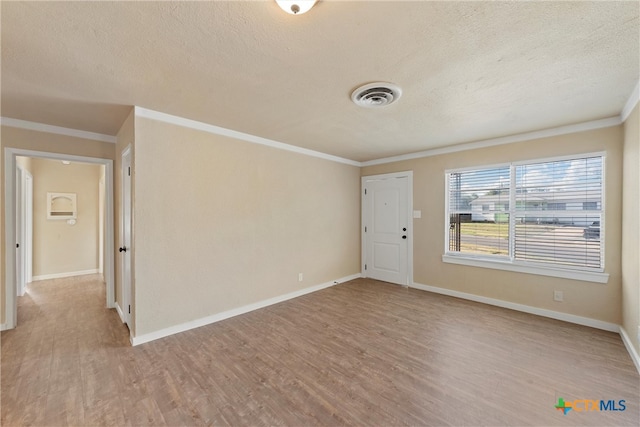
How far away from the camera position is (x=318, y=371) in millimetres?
2232

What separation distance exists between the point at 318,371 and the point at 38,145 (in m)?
4.13

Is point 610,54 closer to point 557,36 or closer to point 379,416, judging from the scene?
point 557,36

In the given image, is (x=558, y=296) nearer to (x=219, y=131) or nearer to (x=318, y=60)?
(x=318, y=60)

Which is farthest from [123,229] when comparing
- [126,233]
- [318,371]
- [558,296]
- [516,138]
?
[558,296]

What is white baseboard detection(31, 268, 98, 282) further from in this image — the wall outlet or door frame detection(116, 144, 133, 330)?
the wall outlet

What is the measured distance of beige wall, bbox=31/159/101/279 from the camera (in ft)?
17.0

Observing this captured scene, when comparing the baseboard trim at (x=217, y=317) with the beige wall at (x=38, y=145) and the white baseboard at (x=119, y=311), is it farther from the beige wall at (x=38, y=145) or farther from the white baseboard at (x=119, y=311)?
the beige wall at (x=38, y=145)

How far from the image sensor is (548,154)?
3379 millimetres

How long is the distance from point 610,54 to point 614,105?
4.27ft

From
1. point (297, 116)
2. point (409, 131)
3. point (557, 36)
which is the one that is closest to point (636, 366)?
point (557, 36)

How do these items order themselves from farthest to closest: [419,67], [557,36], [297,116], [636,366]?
[297,116] < [636,366] < [419,67] < [557,36]

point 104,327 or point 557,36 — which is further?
point 104,327

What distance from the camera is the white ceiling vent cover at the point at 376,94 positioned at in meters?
2.19

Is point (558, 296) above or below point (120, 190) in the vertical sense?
below
